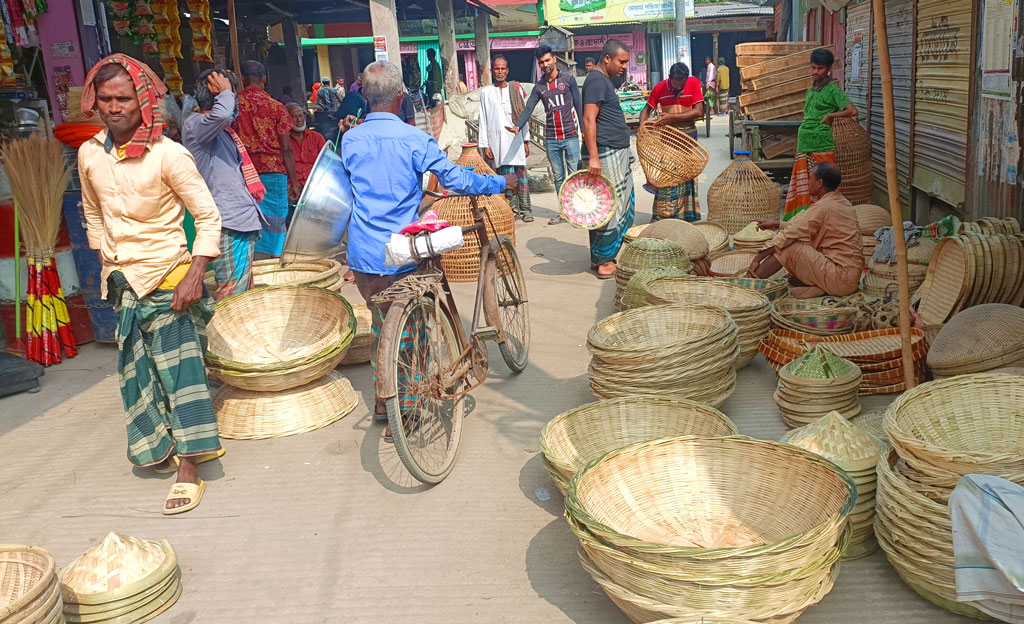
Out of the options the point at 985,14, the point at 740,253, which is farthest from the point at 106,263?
the point at 985,14

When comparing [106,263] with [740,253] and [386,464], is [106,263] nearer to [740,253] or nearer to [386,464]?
[386,464]

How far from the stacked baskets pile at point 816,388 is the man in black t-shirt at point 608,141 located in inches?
125

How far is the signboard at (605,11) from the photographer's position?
28562mm

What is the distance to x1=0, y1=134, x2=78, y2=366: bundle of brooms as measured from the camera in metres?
5.34

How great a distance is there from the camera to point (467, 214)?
715 centimetres

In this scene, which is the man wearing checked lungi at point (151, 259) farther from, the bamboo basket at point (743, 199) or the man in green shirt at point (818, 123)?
the bamboo basket at point (743, 199)

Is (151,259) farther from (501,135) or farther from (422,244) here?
(501,135)

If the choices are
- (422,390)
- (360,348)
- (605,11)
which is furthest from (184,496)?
(605,11)

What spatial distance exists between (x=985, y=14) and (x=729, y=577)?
4.77 m

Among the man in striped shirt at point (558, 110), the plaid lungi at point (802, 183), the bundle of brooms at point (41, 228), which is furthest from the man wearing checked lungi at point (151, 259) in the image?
the plaid lungi at point (802, 183)

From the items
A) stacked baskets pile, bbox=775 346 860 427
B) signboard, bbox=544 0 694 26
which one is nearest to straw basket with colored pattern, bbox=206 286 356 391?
stacked baskets pile, bbox=775 346 860 427

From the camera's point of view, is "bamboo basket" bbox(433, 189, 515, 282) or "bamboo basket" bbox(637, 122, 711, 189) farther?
"bamboo basket" bbox(637, 122, 711, 189)

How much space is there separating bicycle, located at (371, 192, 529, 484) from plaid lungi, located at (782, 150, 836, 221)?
3.68 m

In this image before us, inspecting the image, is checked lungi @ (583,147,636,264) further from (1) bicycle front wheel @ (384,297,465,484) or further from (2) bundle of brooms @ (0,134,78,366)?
(2) bundle of brooms @ (0,134,78,366)
